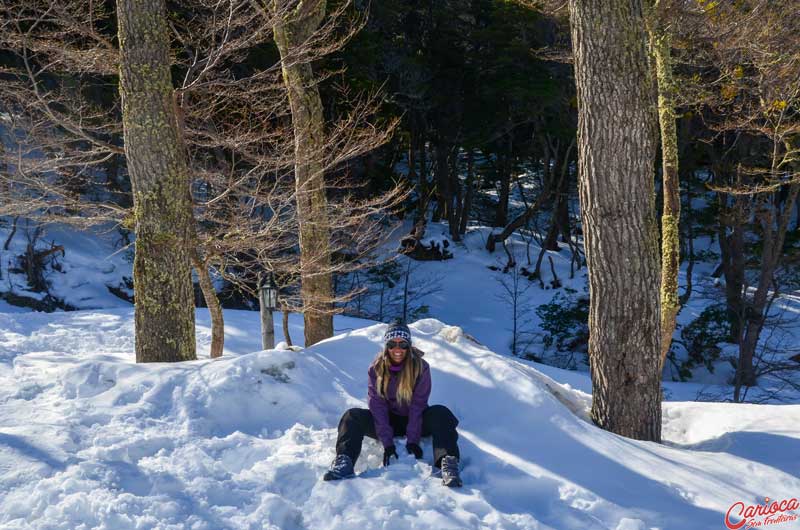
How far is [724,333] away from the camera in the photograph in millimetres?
15828

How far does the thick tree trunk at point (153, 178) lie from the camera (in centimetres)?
595

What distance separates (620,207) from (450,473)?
7.58ft

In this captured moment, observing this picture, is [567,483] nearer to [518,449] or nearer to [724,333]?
[518,449]

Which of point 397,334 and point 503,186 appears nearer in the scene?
point 397,334

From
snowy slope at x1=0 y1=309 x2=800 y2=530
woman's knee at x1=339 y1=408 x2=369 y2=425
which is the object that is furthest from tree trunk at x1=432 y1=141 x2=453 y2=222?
woman's knee at x1=339 y1=408 x2=369 y2=425

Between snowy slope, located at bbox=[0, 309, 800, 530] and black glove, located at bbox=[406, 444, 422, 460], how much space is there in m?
0.08

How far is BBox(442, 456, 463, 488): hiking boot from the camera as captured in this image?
3.52 m

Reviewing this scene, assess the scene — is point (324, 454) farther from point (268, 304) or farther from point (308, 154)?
point (308, 154)

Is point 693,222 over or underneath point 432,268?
over

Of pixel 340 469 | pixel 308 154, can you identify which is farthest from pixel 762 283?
pixel 340 469

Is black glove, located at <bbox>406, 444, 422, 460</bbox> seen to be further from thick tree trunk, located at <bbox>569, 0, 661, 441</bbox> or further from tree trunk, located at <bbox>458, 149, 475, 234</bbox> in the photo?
tree trunk, located at <bbox>458, 149, 475, 234</bbox>

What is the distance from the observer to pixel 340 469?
3.61 meters

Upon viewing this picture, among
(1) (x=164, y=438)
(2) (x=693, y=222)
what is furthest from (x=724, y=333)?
(1) (x=164, y=438)

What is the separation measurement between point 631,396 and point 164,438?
331 cm
